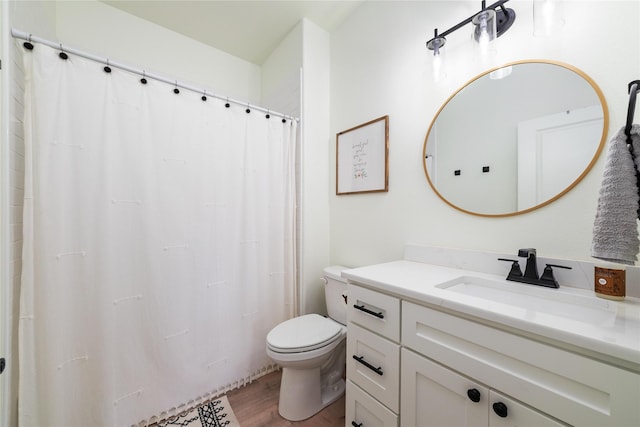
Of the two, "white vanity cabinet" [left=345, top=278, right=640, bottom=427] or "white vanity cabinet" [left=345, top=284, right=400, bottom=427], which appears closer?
"white vanity cabinet" [left=345, top=278, right=640, bottom=427]

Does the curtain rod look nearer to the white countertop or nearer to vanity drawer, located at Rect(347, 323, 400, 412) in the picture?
the white countertop

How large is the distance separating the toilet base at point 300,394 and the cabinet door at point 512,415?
3.08 ft

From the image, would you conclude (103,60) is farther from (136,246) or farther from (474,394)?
(474,394)

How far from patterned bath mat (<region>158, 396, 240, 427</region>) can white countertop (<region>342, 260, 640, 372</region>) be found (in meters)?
1.08

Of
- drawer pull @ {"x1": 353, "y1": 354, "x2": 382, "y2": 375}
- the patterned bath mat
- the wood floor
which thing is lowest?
the wood floor

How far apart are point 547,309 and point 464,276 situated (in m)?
0.31

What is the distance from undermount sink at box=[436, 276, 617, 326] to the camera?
2.27ft

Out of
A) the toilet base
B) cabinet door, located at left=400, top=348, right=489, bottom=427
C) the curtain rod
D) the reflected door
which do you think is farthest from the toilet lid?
the curtain rod

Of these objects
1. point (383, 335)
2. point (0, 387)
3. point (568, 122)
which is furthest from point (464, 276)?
point (0, 387)

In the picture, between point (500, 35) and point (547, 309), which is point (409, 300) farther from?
point (500, 35)

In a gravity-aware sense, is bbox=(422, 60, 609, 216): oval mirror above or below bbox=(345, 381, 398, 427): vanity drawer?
above

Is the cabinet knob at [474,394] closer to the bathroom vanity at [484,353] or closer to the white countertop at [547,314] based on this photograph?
the bathroom vanity at [484,353]

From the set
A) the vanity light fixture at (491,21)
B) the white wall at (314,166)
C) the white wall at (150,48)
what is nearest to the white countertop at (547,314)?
the white wall at (314,166)

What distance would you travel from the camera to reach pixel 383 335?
36.5 inches
